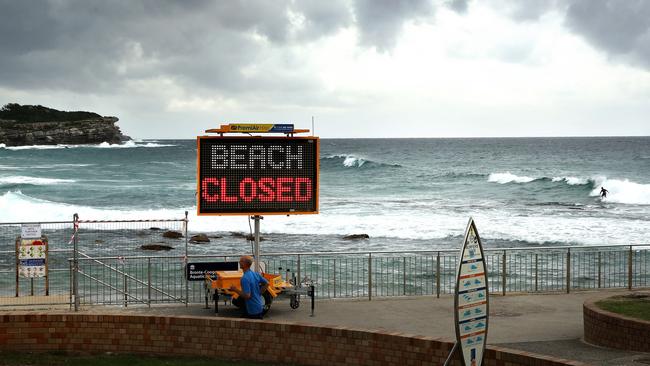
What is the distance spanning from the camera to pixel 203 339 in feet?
38.1

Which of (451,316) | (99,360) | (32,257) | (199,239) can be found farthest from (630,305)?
(199,239)

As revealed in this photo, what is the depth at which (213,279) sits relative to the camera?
14.8 metres

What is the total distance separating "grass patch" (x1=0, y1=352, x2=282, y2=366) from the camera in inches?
442

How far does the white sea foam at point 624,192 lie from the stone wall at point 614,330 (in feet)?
149

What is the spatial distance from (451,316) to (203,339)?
4899 mm

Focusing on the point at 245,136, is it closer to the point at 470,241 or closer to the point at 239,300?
the point at 239,300

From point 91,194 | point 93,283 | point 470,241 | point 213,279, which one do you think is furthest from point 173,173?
point 470,241

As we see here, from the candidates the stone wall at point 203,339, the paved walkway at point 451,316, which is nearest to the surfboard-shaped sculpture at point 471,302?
the stone wall at point 203,339

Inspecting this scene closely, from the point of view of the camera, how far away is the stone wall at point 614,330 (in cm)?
1180

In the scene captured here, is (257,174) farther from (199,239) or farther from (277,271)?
(199,239)

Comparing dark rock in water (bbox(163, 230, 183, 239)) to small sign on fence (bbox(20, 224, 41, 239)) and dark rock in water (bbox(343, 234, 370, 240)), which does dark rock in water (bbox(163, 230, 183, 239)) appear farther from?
small sign on fence (bbox(20, 224, 41, 239))

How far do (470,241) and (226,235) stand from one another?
85.0ft

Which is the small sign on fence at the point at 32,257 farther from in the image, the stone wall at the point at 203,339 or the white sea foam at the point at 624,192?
the white sea foam at the point at 624,192

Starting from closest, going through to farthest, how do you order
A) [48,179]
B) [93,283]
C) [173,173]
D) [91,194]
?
[93,283]
[91,194]
[48,179]
[173,173]
